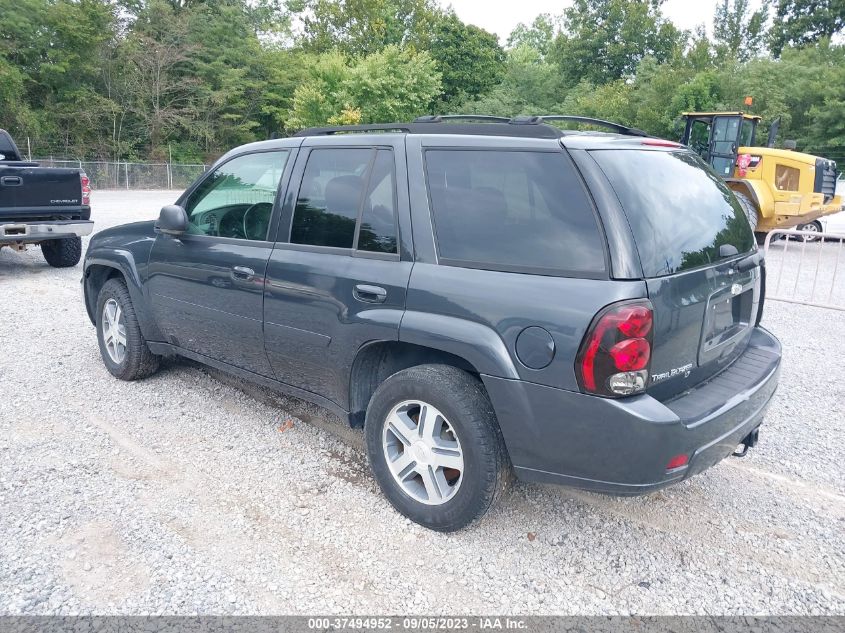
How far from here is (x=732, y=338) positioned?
3254 mm

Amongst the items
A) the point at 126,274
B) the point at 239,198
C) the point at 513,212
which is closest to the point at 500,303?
the point at 513,212

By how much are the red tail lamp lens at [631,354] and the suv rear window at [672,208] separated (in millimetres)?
292

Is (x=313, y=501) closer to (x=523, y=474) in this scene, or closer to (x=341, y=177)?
(x=523, y=474)

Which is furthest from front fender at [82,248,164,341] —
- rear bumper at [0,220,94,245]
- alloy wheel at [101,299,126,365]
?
rear bumper at [0,220,94,245]

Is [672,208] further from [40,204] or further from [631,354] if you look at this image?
[40,204]

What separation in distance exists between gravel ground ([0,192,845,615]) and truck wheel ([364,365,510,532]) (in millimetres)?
165

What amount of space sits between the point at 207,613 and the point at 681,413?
2053 millimetres

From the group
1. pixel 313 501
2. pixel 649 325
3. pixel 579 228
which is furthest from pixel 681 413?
pixel 313 501

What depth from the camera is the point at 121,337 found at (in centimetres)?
504

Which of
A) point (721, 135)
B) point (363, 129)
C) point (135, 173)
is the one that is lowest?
point (363, 129)

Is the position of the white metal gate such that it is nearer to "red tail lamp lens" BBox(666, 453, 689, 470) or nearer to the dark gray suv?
the dark gray suv

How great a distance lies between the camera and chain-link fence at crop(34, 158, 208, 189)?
33844 mm

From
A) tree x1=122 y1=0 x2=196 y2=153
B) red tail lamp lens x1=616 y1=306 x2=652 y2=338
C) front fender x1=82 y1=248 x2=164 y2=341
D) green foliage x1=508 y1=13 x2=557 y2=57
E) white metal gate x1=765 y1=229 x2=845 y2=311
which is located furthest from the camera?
green foliage x1=508 y1=13 x2=557 y2=57

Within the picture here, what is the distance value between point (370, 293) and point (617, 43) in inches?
2083
